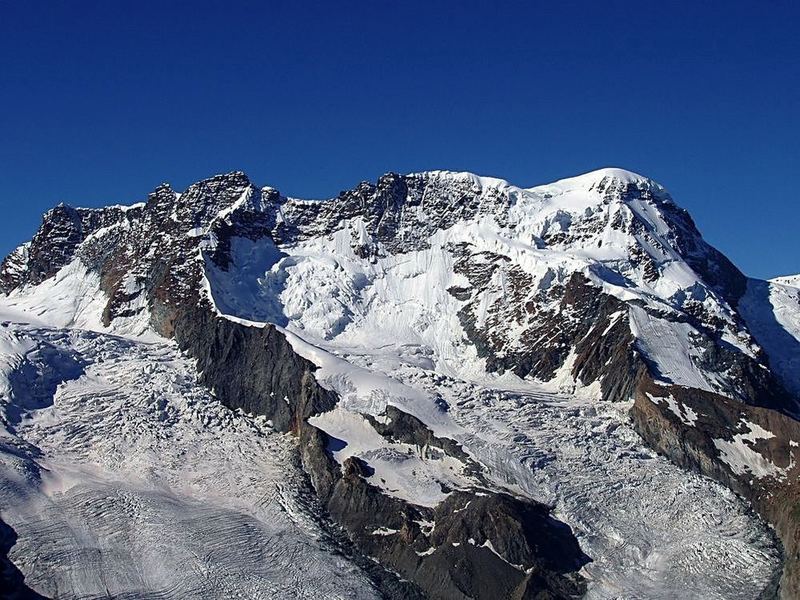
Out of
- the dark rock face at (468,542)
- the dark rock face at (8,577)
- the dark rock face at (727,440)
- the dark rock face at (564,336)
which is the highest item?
the dark rock face at (564,336)

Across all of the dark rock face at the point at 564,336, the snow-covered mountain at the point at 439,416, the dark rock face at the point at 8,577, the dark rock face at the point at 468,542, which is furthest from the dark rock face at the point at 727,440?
the dark rock face at the point at 8,577

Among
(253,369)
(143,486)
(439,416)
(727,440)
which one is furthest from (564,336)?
(143,486)

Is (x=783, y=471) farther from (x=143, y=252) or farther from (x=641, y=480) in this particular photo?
(x=143, y=252)

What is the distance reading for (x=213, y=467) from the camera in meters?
137

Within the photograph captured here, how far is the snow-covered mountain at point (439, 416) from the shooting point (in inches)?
4579

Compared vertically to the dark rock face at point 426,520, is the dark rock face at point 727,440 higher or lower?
higher

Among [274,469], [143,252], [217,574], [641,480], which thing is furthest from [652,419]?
[143,252]

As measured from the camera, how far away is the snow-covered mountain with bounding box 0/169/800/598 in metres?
116

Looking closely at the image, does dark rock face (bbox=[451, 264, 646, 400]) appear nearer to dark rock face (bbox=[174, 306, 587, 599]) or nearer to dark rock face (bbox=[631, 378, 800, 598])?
dark rock face (bbox=[631, 378, 800, 598])

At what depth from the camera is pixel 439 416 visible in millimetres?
144125

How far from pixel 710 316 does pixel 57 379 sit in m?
113

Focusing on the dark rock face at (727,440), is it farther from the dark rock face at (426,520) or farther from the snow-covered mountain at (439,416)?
the dark rock face at (426,520)

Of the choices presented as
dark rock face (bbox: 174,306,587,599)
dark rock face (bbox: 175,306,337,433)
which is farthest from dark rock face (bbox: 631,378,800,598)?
dark rock face (bbox: 175,306,337,433)

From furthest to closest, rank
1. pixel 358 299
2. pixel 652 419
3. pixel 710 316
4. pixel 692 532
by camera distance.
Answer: pixel 358 299, pixel 710 316, pixel 652 419, pixel 692 532
